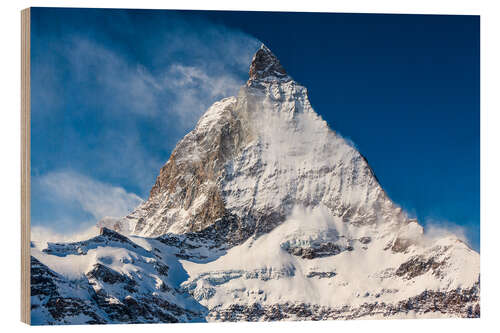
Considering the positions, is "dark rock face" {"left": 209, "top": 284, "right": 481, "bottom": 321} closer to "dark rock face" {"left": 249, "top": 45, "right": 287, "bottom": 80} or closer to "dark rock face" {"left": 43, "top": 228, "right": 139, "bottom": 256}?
"dark rock face" {"left": 43, "top": 228, "right": 139, "bottom": 256}

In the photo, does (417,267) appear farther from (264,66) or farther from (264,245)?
(264,66)

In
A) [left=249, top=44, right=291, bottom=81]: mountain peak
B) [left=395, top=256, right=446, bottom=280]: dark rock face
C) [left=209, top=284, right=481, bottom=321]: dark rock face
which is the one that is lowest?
[left=209, top=284, right=481, bottom=321]: dark rock face

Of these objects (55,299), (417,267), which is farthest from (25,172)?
(417,267)

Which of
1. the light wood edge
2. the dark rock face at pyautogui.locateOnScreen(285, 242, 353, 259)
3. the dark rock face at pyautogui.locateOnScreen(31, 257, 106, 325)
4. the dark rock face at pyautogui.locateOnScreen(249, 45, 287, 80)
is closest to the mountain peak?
the dark rock face at pyautogui.locateOnScreen(249, 45, 287, 80)

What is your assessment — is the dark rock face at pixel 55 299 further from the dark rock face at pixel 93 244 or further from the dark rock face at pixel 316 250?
the dark rock face at pixel 316 250

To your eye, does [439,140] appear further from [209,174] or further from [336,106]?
[209,174]

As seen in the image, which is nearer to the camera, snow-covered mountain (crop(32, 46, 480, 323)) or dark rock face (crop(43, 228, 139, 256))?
dark rock face (crop(43, 228, 139, 256))

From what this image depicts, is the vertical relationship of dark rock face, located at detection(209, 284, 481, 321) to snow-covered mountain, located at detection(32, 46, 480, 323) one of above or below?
below
